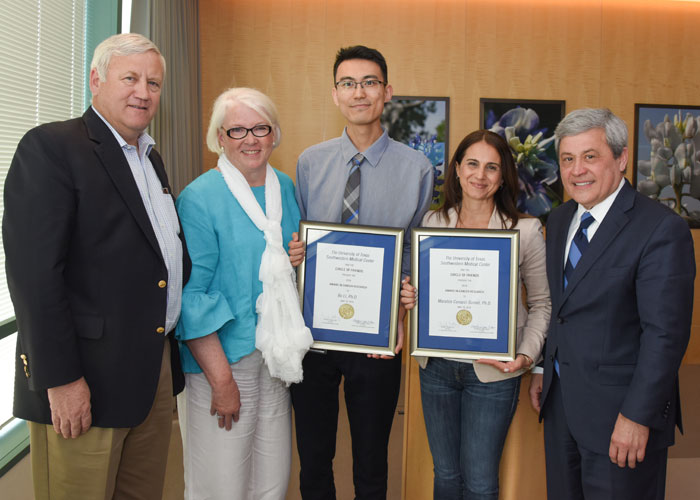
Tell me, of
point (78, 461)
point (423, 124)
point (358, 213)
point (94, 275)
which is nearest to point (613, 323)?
point (358, 213)

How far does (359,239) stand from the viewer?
6.19ft

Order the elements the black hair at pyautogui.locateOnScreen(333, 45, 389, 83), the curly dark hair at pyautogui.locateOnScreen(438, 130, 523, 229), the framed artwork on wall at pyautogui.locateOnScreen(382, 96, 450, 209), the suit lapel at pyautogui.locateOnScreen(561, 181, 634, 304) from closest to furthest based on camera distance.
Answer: the suit lapel at pyautogui.locateOnScreen(561, 181, 634, 304) < the curly dark hair at pyautogui.locateOnScreen(438, 130, 523, 229) < the black hair at pyautogui.locateOnScreen(333, 45, 389, 83) < the framed artwork on wall at pyautogui.locateOnScreen(382, 96, 450, 209)

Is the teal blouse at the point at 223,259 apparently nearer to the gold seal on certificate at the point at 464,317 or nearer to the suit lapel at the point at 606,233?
the gold seal on certificate at the point at 464,317

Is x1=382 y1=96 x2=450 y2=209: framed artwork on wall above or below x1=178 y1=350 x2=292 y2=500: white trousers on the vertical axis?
above

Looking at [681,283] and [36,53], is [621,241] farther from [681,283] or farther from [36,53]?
[36,53]

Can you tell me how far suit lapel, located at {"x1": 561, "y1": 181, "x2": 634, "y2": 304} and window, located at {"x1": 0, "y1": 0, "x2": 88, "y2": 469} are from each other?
257cm

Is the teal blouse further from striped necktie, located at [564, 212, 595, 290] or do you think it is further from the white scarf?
striped necktie, located at [564, 212, 595, 290]

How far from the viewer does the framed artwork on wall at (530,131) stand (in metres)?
5.45

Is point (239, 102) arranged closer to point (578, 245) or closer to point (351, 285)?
point (351, 285)

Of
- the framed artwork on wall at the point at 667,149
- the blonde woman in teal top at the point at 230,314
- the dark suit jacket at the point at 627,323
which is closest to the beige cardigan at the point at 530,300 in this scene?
the dark suit jacket at the point at 627,323

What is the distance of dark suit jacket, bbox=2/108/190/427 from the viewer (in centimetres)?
141

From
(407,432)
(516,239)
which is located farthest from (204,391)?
(516,239)

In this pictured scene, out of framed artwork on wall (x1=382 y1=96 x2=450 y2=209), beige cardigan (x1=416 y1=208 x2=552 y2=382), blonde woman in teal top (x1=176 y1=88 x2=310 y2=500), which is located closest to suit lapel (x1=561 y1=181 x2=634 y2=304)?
beige cardigan (x1=416 y1=208 x2=552 y2=382)

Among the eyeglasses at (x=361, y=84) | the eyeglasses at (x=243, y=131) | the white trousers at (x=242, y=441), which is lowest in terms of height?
the white trousers at (x=242, y=441)
